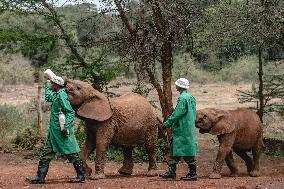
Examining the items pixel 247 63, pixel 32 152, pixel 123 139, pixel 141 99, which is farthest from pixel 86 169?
pixel 247 63

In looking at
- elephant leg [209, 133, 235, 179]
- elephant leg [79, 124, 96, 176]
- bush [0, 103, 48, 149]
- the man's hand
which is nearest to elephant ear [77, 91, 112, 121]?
elephant leg [79, 124, 96, 176]

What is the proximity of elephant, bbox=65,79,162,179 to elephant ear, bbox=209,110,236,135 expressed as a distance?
110 cm

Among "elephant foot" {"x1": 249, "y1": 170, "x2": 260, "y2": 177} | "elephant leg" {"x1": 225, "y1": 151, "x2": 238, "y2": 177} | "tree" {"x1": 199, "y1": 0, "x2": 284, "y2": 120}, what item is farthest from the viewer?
"tree" {"x1": 199, "y1": 0, "x2": 284, "y2": 120}

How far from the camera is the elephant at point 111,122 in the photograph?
36.3 ft

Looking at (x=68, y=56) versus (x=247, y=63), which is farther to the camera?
(x=247, y=63)

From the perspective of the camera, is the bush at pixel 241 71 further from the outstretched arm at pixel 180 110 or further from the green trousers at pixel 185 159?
the outstretched arm at pixel 180 110

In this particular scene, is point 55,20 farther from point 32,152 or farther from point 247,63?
point 247,63

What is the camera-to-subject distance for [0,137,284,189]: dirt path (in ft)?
33.2

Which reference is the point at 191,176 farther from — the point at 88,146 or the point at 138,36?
the point at 138,36

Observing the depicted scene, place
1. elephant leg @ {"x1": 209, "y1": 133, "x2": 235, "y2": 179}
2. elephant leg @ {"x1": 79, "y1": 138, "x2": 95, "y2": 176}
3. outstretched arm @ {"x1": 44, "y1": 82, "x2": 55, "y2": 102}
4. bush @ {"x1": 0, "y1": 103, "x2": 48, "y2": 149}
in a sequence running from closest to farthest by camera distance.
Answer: outstretched arm @ {"x1": 44, "y1": 82, "x2": 55, "y2": 102} → elephant leg @ {"x1": 79, "y1": 138, "x2": 95, "y2": 176} → elephant leg @ {"x1": 209, "y1": 133, "x2": 235, "y2": 179} → bush @ {"x1": 0, "y1": 103, "x2": 48, "y2": 149}

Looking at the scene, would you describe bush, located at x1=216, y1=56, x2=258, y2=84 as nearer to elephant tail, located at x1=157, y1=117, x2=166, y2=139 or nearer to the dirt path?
the dirt path

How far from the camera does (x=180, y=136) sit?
36.1 ft

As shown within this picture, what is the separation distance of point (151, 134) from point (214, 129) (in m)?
1.21

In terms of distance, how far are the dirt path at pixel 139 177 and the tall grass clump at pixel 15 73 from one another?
23.2m
